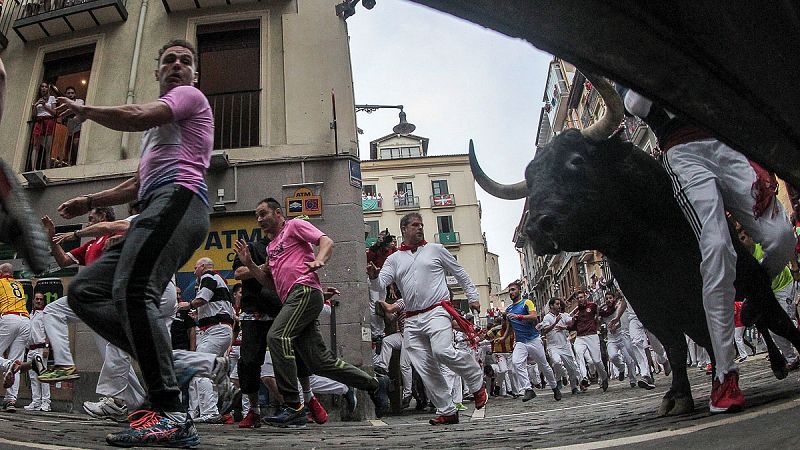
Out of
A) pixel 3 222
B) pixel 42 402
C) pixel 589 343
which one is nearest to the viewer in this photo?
pixel 3 222

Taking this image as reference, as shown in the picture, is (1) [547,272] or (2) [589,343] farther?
(1) [547,272]

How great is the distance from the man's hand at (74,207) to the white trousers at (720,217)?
11.5 ft

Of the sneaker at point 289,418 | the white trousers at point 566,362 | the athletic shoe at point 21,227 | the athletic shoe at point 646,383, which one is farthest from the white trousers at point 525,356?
the athletic shoe at point 21,227

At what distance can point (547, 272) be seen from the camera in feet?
221

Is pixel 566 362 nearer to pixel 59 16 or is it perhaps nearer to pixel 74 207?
pixel 74 207

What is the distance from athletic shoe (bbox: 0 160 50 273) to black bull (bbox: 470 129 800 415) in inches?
92.6

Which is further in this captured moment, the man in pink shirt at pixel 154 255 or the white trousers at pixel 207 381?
the white trousers at pixel 207 381

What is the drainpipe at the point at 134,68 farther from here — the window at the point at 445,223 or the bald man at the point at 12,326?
the window at the point at 445,223

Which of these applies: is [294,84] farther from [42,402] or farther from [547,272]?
[547,272]

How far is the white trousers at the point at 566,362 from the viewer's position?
1205 cm

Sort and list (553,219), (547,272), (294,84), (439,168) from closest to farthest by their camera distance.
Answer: (553,219) → (294,84) → (439,168) → (547,272)

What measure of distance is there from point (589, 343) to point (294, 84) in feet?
28.9

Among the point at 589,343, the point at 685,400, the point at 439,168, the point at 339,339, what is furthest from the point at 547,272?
the point at 685,400

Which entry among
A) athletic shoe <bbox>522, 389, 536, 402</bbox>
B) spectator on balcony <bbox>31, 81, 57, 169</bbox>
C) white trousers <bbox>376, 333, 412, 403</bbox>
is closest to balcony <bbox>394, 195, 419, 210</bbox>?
spectator on balcony <bbox>31, 81, 57, 169</bbox>
